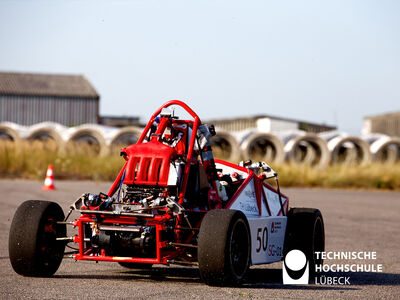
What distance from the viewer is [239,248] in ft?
22.3

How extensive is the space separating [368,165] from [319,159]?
2.98 metres

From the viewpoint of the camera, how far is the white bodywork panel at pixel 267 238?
719 cm

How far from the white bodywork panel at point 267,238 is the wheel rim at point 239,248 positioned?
26 cm

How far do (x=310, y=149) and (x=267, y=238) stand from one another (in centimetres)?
2365

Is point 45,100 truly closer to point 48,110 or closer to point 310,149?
point 48,110

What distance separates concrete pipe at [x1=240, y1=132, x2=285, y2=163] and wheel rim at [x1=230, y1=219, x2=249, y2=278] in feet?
67.7

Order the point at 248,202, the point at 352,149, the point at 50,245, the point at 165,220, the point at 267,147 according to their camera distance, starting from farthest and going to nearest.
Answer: the point at 352,149, the point at 267,147, the point at 248,202, the point at 50,245, the point at 165,220

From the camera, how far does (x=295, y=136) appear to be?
30.1 metres

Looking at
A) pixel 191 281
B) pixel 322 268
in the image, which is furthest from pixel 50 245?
pixel 322 268

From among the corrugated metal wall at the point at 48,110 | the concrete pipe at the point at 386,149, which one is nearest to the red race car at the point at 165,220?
the concrete pipe at the point at 386,149

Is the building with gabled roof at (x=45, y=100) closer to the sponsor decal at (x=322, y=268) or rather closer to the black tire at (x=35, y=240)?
the sponsor decal at (x=322, y=268)

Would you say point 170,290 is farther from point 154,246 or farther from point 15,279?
point 15,279

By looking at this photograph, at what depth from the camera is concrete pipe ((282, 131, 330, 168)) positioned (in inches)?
1129

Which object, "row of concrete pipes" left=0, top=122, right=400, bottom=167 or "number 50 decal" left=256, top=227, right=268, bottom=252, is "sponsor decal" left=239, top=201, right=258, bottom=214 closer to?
"number 50 decal" left=256, top=227, right=268, bottom=252
